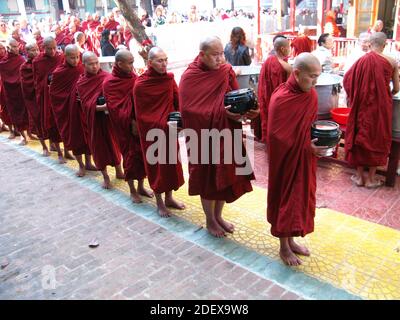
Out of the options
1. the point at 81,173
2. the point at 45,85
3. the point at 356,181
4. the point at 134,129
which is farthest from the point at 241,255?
the point at 45,85

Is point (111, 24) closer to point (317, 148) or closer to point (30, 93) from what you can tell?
point (30, 93)

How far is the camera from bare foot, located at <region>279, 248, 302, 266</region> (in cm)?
307

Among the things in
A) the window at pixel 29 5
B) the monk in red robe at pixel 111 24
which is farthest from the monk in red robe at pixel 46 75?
the window at pixel 29 5

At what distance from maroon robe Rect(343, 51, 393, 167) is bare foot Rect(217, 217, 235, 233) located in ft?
5.92

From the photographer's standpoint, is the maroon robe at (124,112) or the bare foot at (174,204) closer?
the maroon robe at (124,112)

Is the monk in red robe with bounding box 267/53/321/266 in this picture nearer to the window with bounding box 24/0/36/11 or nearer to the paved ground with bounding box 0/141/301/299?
the paved ground with bounding box 0/141/301/299

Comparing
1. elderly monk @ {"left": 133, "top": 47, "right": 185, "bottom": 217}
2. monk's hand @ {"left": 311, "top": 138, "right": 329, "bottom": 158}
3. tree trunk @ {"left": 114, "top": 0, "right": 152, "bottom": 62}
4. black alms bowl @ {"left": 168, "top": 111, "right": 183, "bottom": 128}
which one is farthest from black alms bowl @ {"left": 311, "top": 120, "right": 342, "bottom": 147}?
tree trunk @ {"left": 114, "top": 0, "right": 152, "bottom": 62}

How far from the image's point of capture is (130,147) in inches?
162

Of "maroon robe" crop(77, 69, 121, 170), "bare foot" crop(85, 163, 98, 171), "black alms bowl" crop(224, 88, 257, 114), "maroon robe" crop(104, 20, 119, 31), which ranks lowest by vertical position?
"bare foot" crop(85, 163, 98, 171)

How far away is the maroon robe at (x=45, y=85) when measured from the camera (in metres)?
5.36

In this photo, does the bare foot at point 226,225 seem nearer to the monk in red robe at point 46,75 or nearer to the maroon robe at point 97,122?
the maroon robe at point 97,122

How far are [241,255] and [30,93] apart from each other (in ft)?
13.9

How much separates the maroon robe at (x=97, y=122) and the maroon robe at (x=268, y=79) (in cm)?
207
